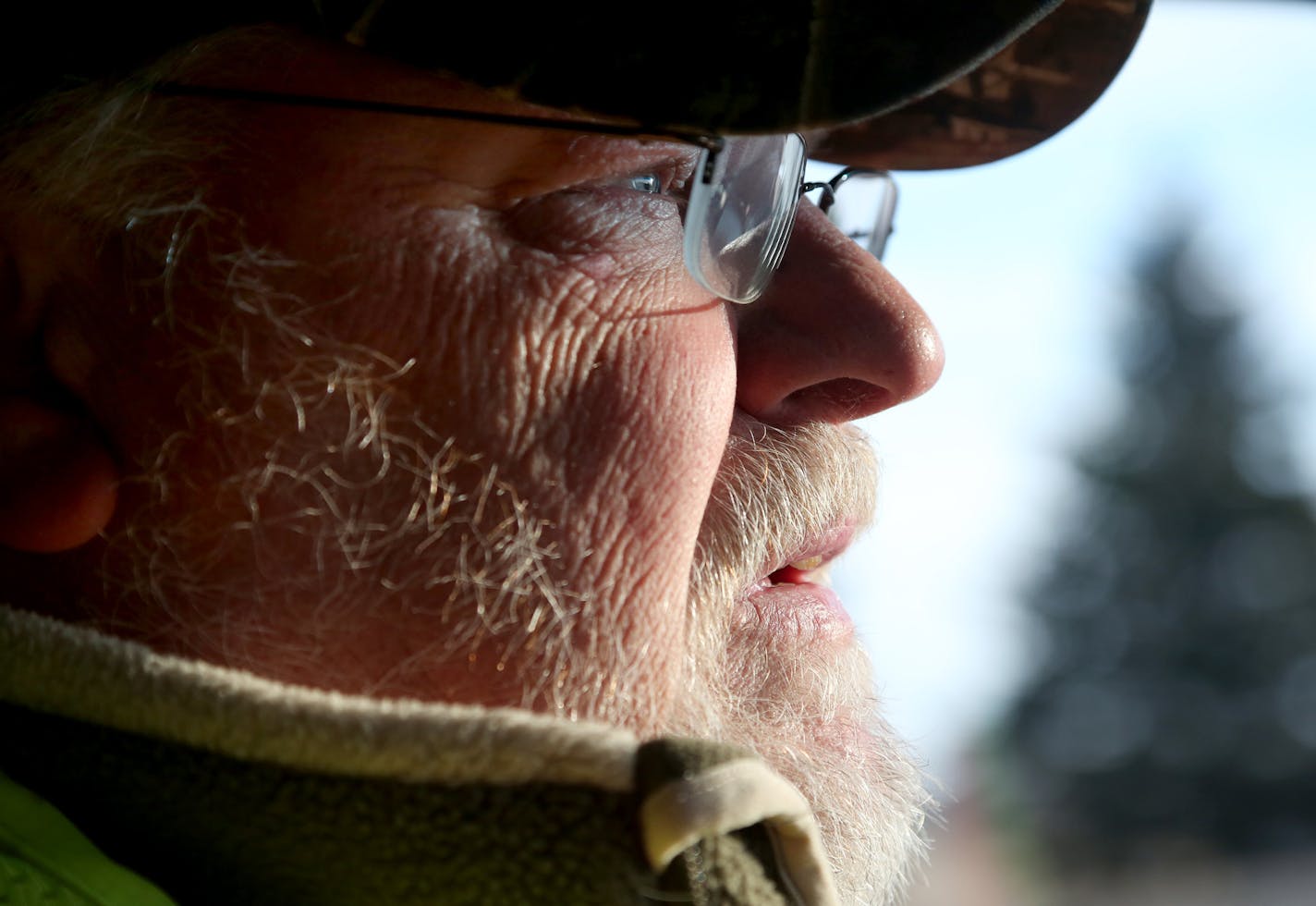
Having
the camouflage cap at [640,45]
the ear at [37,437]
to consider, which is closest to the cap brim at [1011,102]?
the camouflage cap at [640,45]

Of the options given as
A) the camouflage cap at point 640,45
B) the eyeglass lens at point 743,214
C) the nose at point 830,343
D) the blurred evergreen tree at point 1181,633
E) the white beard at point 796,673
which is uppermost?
the camouflage cap at point 640,45

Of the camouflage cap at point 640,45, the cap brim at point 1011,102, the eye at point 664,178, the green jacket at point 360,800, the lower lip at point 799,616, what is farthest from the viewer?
the cap brim at point 1011,102

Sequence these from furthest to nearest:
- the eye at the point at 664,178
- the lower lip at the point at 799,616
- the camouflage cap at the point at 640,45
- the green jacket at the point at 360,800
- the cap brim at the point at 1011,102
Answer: the cap brim at the point at 1011,102 < the lower lip at the point at 799,616 < the eye at the point at 664,178 < the camouflage cap at the point at 640,45 < the green jacket at the point at 360,800

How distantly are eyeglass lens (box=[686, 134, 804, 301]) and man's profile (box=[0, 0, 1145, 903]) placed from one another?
1.6 inches

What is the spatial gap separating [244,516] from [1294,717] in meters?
22.7

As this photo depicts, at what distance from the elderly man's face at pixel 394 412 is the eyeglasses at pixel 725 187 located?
0.02 metres

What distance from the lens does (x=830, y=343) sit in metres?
1.50

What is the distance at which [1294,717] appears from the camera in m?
20.8

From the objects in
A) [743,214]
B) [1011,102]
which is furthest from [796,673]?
[1011,102]

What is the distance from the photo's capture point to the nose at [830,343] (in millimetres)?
1479

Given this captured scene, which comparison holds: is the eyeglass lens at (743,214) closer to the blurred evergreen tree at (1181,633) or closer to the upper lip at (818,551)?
the upper lip at (818,551)

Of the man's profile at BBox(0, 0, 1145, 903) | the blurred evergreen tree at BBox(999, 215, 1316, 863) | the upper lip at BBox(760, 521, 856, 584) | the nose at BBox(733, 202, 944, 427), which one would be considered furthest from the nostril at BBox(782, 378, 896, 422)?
the blurred evergreen tree at BBox(999, 215, 1316, 863)

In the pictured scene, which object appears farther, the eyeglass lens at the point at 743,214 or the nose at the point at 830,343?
the nose at the point at 830,343

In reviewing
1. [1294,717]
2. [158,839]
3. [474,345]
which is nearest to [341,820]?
[158,839]
